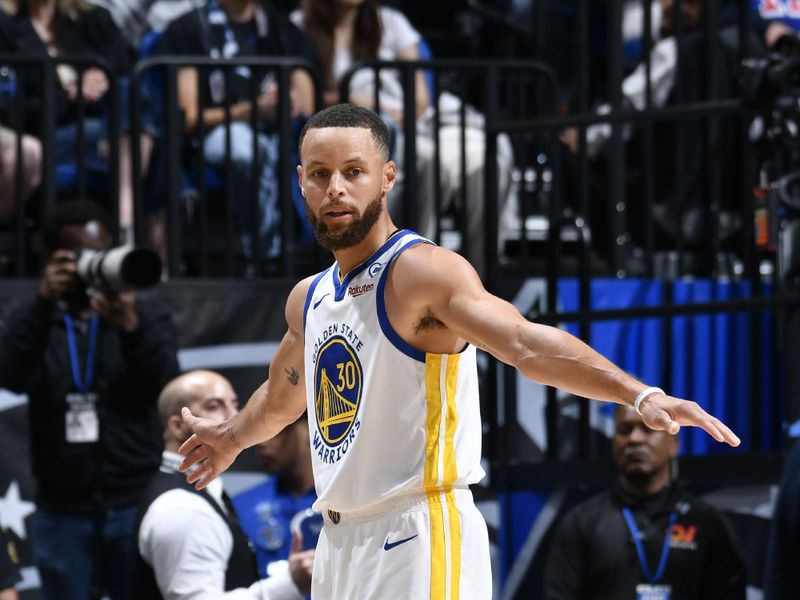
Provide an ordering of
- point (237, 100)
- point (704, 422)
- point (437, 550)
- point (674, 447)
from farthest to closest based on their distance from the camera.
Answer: point (237, 100), point (674, 447), point (437, 550), point (704, 422)

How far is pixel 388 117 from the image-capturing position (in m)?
8.21

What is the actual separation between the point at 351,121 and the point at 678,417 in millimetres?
1335

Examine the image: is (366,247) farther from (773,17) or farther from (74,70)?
(773,17)

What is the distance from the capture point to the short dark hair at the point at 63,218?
277 inches

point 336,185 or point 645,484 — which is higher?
point 336,185

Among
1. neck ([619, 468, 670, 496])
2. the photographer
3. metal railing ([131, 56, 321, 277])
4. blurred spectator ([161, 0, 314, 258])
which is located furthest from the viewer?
blurred spectator ([161, 0, 314, 258])

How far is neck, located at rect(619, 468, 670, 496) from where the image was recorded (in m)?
7.41

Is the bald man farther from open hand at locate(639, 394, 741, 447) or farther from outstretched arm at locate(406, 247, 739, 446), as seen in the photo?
open hand at locate(639, 394, 741, 447)

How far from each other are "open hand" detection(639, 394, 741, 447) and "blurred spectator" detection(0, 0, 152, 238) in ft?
15.9

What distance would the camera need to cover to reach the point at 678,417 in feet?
11.3

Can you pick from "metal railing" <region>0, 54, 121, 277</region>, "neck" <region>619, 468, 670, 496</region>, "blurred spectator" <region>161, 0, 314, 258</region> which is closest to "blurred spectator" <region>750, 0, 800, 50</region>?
"blurred spectator" <region>161, 0, 314, 258</region>

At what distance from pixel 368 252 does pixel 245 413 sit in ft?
2.62

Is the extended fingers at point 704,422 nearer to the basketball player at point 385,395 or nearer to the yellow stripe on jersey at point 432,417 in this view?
the basketball player at point 385,395

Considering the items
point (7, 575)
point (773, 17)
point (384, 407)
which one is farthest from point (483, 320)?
point (773, 17)
